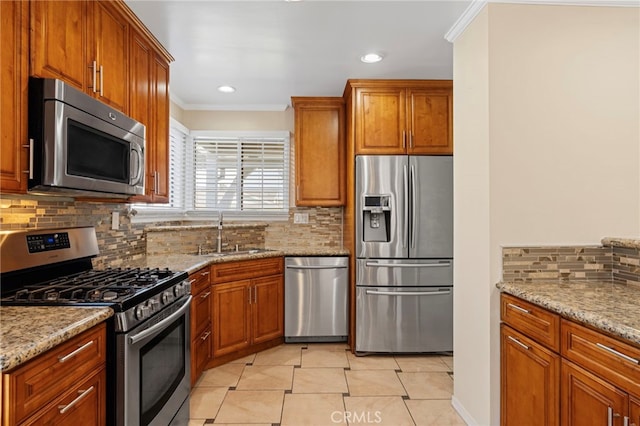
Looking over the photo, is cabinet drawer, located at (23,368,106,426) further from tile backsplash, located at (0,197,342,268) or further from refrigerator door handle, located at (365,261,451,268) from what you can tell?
refrigerator door handle, located at (365,261,451,268)

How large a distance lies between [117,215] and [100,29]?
123 cm

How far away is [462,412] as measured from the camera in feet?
7.38

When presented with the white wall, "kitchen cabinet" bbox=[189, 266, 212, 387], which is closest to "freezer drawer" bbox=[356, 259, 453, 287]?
the white wall

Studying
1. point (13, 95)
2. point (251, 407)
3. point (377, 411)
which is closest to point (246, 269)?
point (251, 407)

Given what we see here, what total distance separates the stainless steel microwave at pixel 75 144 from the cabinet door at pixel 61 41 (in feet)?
0.36

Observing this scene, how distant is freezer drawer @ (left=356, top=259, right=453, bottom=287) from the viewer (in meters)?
3.21

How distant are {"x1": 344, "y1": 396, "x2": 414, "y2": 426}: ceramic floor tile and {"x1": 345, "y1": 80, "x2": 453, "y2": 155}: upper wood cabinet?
194 cm

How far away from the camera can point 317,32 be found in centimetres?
239

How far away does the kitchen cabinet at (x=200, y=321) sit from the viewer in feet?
8.41

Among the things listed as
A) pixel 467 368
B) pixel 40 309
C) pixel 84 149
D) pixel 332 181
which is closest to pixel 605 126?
pixel 467 368

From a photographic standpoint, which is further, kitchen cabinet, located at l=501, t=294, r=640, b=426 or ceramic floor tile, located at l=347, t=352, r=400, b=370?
ceramic floor tile, located at l=347, t=352, r=400, b=370

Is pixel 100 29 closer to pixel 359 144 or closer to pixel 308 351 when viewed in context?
pixel 359 144

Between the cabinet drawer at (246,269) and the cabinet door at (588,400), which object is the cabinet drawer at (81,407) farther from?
the cabinet door at (588,400)

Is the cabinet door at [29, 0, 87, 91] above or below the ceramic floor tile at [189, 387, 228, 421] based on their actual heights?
above
